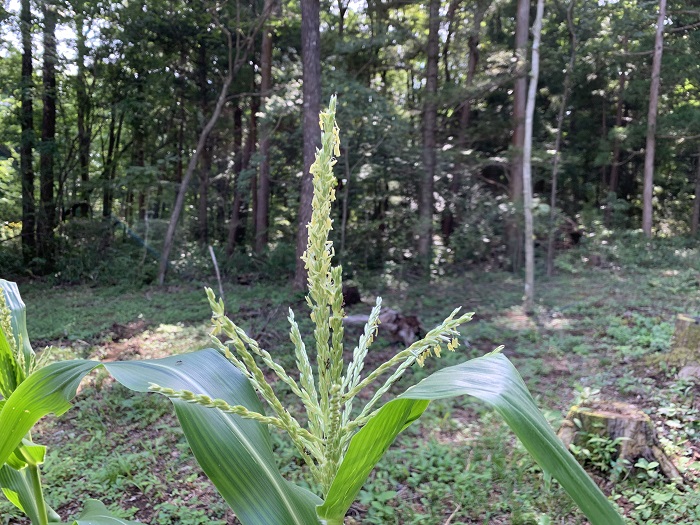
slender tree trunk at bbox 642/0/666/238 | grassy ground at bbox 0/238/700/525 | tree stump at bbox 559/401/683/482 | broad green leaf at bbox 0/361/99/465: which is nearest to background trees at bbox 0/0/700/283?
slender tree trunk at bbox 642/0/666/238

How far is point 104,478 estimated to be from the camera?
3.38 metres

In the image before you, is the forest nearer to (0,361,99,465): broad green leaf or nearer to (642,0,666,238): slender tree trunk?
(0,361,99,465): broad green leaf

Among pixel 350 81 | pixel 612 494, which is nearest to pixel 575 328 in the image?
pixel 612 494

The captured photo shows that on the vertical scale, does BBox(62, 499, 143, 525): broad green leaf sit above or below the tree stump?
above

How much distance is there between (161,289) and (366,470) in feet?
38.5

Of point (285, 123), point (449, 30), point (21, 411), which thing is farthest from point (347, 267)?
point (21, 411)

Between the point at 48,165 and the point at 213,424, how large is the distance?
601 inches

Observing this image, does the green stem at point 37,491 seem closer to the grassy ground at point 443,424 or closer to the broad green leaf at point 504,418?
the broad green leaf at point 504,418

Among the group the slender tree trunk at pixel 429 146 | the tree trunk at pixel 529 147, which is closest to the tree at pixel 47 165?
the slender tree trunk at pixel 429 146

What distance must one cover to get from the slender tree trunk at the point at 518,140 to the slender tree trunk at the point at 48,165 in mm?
13045

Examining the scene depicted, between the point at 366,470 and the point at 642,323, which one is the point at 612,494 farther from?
the point at 642,323

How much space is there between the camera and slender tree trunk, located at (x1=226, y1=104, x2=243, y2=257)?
1600 centimetres

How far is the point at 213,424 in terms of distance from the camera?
3.13 feet

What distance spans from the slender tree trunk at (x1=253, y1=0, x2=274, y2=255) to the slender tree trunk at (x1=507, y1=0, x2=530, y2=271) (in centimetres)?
701
